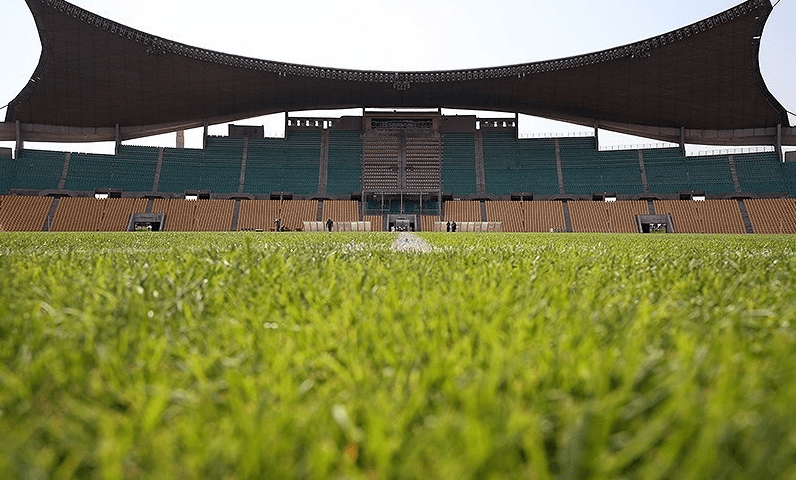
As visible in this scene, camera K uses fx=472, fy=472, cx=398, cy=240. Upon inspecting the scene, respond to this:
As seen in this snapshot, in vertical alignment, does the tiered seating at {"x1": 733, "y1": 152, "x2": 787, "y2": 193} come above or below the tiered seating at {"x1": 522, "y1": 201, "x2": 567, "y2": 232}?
above

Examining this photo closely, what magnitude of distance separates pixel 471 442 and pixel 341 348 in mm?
555

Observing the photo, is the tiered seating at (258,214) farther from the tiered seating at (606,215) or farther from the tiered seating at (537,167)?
the tiered seating at (606,215)

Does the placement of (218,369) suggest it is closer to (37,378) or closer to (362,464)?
(37,378)

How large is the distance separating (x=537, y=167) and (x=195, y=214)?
1172 inches

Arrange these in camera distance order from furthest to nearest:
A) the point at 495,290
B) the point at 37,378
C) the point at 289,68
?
the point at 289,68, the point at 495,290, the point at 37,378

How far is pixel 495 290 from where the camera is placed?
1.90 meters

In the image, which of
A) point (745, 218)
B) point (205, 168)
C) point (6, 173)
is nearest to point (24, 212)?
point (6, 173)

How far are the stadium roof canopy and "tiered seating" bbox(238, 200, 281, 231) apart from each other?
10.1 meters

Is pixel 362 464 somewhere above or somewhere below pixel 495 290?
below

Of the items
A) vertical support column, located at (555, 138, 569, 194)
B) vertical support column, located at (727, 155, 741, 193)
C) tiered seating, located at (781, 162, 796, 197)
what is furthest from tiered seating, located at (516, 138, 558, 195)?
tiered seating, located at (781, 162, 796, 197)

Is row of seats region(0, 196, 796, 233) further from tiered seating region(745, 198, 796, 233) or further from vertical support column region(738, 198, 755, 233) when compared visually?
vertical support column region(738, 198, 755, 233)

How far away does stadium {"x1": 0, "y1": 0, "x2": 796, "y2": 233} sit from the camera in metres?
35.2

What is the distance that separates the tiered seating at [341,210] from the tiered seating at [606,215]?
58.1ft

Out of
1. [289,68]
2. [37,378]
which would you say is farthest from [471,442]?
[289,68]
